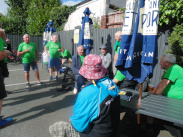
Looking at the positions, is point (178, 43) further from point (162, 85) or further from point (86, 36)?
point (86, 36)

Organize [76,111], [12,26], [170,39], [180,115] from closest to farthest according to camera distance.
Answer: [76,111] → [180,115] → [170,39] → [12,26]

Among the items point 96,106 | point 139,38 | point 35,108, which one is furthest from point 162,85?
point 35,108

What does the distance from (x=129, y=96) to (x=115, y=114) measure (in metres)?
0.98

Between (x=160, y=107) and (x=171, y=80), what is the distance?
23.6 inches

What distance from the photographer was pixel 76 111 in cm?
166

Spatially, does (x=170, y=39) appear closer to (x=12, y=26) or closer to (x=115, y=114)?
(x=115, y=114)

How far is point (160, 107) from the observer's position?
84.2 inches

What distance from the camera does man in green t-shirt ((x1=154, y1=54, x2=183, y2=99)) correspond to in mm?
2475

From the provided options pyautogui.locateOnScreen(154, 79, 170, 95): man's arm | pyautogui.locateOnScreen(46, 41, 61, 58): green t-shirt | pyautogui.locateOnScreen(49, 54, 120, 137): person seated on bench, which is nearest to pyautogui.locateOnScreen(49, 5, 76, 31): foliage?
pyautogui.locateOnScreen(46, 41, 61, 58): green t-shirt

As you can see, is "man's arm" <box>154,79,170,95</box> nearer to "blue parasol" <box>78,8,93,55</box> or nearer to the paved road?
the paved road

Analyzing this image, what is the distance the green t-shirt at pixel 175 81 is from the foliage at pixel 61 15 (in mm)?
14805

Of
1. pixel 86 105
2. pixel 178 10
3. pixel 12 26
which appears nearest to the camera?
pixel 86 105

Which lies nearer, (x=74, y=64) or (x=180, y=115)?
(x=180, y=115)

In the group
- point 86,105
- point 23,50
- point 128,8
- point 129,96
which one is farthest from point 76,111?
point 23,50
